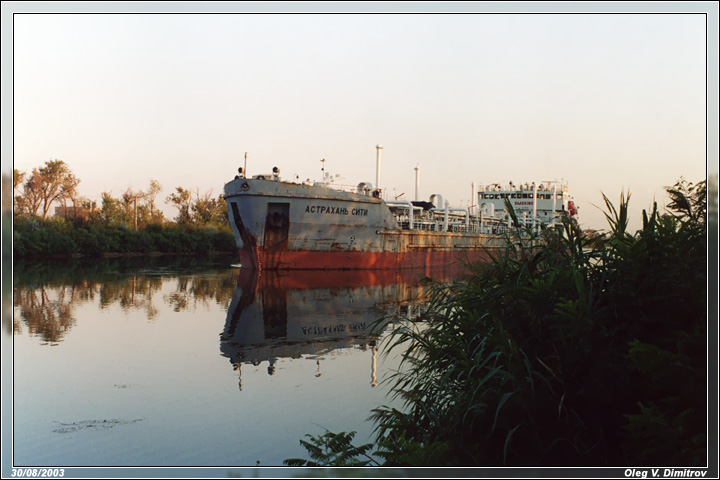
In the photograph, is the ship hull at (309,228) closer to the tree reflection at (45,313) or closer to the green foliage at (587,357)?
the tree reflection at (45,313)

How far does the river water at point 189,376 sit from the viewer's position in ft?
18.1

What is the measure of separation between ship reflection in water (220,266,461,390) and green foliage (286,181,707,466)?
111 cm

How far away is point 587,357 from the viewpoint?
396cm

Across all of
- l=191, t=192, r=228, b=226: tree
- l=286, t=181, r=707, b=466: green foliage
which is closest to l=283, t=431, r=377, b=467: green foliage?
l=286, t=181, r=707, b=466: green foliage

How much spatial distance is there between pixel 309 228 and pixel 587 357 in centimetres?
2273

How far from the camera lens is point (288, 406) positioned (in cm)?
673

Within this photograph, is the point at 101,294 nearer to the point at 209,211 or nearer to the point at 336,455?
the point at 336,455

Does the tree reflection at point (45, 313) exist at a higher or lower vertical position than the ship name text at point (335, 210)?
lower

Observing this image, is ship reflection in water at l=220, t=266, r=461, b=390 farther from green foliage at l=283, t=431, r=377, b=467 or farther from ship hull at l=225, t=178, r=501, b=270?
ship hull at l=225, t=178, r=501, b=270

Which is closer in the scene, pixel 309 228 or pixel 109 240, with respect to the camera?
pixel 309 228

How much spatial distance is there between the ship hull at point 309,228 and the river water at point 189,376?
28.1ft

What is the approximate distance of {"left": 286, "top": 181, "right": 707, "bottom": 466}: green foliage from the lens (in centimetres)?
367

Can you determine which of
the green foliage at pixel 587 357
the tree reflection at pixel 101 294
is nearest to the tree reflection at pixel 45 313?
the tree reflection at pixel 101 294

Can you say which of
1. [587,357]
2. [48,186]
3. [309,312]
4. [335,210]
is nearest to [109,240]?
[48,186]
